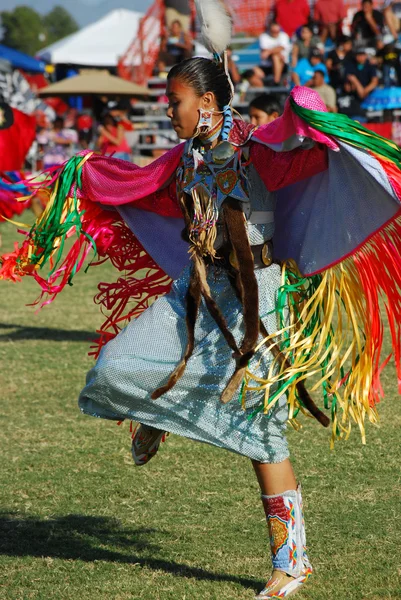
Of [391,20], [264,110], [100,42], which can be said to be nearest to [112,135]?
[391,20]

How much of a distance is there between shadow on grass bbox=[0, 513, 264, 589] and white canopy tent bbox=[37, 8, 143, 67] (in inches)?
825

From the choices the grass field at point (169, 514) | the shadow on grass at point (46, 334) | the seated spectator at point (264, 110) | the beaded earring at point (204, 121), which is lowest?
the shadow on grass at point (46, 334)

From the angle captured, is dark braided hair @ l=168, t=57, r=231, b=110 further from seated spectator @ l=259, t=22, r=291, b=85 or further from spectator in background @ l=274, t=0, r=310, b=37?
spectator in background @ l=274, t=0, r=310, b=37

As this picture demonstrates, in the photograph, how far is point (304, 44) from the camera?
1329 cm

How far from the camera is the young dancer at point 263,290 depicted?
114 inches

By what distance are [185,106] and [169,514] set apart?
165cm

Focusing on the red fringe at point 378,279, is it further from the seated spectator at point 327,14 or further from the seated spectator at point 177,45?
the seated spectator at point 177,45

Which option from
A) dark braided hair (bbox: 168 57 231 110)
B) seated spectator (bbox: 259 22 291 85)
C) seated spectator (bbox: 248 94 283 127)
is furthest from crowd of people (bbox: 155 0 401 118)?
dark braided hair (bbox: 168 57 231 110)

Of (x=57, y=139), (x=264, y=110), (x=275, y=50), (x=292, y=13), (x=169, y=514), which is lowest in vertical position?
(x=57, y=139)

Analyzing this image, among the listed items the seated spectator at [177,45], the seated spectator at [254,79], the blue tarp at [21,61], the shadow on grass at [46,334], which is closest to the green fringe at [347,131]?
the shadow on grass at [46,334]

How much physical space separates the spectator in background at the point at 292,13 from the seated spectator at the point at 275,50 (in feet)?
0.51

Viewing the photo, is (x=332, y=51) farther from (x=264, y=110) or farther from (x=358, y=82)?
(x=264, y=110)

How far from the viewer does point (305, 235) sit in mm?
3176

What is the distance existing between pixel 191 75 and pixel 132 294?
1.01 metres
